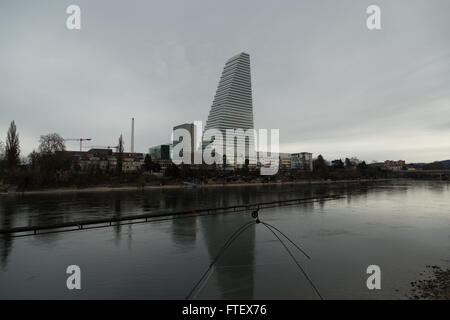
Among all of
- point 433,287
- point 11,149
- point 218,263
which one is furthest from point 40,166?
point 433,287

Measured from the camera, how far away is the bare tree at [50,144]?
298ft

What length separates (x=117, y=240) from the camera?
60.0ft

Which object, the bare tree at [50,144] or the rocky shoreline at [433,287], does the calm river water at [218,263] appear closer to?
the rocky shoreline at [433,287]

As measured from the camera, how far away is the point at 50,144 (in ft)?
302

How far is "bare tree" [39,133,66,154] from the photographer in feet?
298

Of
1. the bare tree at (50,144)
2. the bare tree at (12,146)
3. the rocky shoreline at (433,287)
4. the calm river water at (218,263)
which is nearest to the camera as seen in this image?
the rocky shoreline at (433,287)

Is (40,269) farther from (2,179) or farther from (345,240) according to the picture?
(2,179)

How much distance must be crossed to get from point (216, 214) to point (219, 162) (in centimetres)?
14627

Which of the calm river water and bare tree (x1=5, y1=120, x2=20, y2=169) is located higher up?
bare tree (x1=5, y1=120, x2=20, y2=169)

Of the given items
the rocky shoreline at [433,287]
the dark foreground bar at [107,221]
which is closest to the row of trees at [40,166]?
the dark foreground bar at [107,221]

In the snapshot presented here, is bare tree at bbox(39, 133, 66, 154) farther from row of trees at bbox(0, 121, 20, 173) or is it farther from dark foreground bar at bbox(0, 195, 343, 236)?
dark foreground bar at bbox(0, 195, 343, 236)
